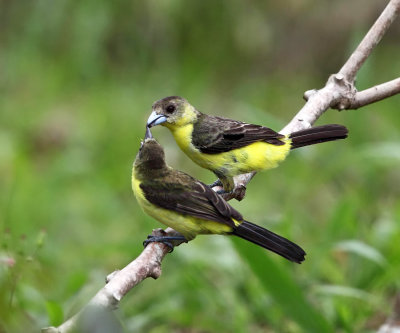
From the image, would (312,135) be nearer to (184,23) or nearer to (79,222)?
(79,222)

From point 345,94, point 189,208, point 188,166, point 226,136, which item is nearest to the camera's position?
point 189,208

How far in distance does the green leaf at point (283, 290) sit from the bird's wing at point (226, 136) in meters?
0.54

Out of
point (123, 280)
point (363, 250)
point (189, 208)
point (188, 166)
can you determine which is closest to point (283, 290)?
point (363, 250)

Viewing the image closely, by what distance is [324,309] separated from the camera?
461 centimetres

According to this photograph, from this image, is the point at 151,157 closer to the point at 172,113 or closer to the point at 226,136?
the point at 172,113

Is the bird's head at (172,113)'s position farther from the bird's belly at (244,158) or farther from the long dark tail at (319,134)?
the long dark tail at (319,134)

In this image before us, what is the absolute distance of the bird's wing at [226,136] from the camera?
13.3 feet

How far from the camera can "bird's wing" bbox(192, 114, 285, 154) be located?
406 centimetres

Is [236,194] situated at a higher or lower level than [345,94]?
lower

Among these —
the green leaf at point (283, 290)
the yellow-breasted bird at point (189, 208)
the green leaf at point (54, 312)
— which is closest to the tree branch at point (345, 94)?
the yellow-breasted bird at point (189, 208)

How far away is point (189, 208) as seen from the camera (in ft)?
11.1

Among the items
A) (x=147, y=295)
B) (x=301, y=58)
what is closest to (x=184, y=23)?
(x=301, y=58)

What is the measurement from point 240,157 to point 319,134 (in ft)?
1.59

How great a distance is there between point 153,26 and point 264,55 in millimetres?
1679
